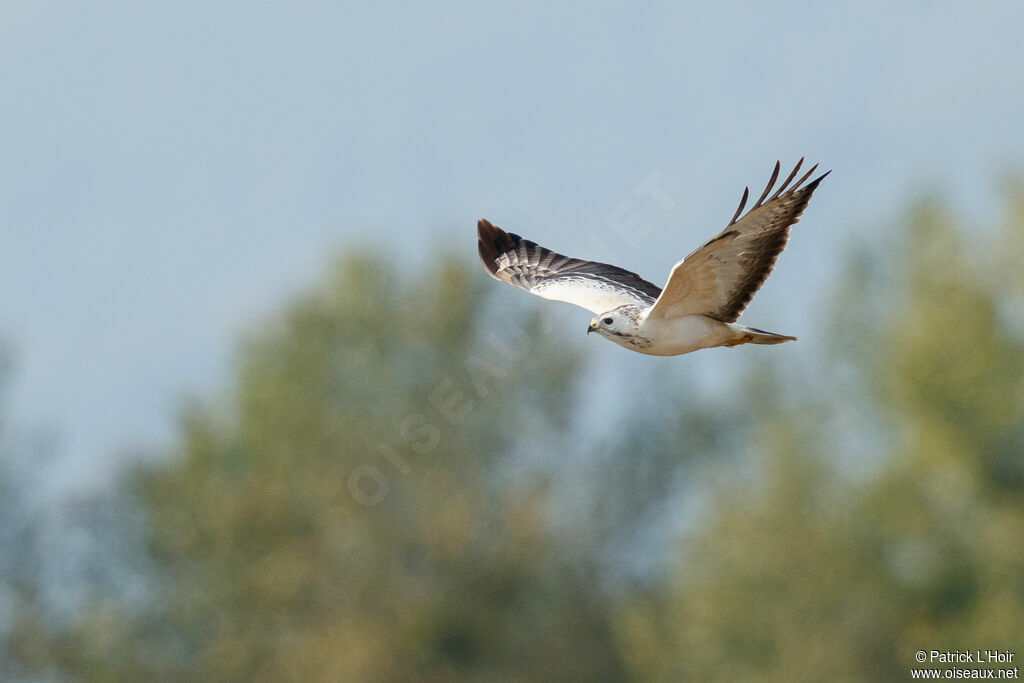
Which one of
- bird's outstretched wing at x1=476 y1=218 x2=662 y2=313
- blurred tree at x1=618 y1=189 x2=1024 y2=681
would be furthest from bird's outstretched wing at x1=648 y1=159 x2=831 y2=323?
blurred tree at x1=618 y1=189 x2=1024 y2=681

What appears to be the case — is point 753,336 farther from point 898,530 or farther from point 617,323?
point 898,530

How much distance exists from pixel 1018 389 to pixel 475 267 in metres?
11.8

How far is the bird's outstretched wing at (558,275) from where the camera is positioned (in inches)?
413

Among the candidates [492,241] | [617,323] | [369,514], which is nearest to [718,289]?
[617,323]

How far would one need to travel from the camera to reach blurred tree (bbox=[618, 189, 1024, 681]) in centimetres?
2322

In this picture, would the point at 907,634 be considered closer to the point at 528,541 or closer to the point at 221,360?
the point at 528,541

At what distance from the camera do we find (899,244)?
31250mm

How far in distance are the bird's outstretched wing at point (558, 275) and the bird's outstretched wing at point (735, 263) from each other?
143 centimetres

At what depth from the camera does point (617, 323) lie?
342 inches
